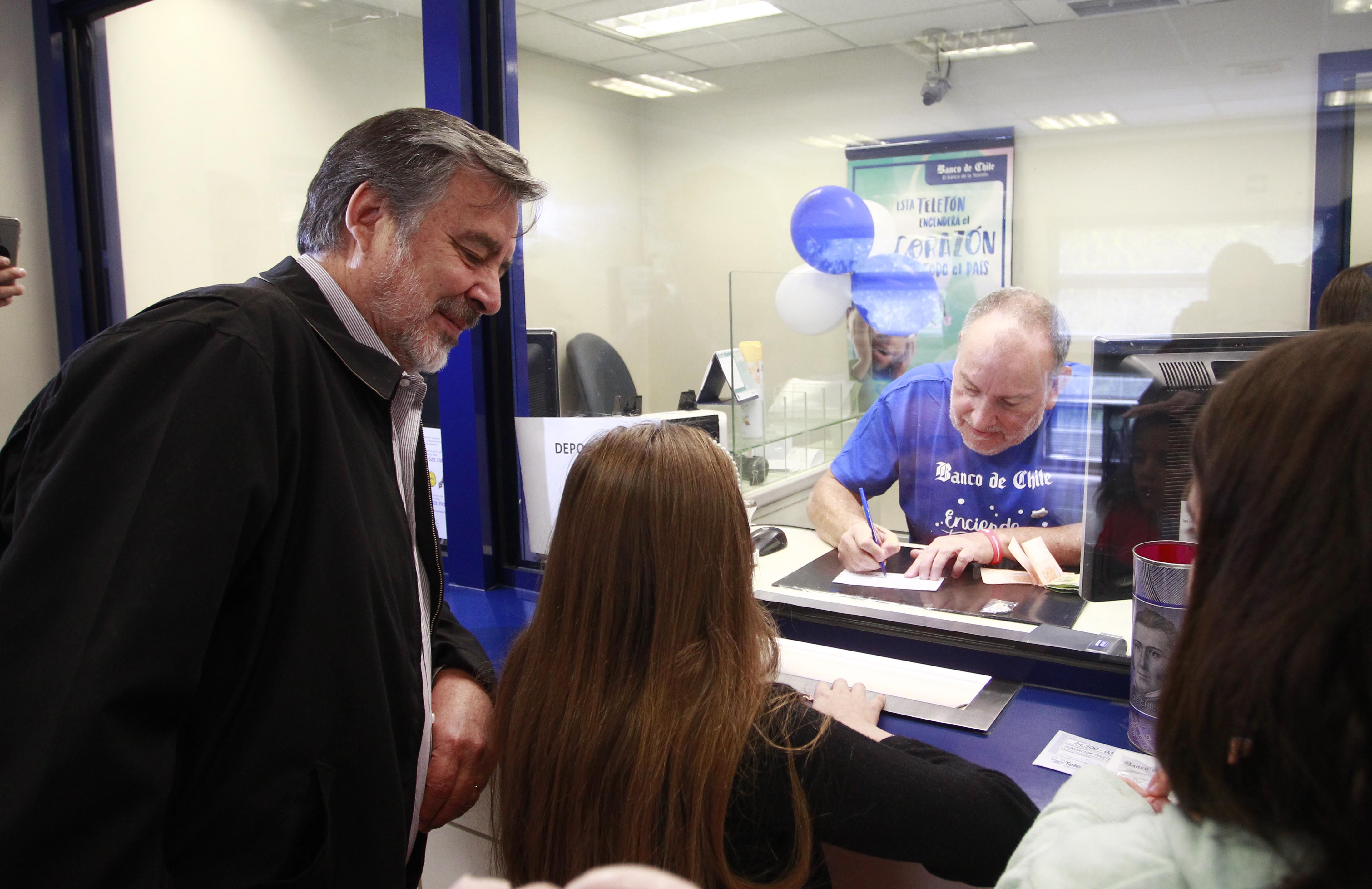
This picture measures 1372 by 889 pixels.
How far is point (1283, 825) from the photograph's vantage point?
0.50 metres

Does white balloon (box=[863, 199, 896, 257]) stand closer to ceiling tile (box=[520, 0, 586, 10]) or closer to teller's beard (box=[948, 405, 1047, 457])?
teller's beard (box=[948, 405, 1047, 457])

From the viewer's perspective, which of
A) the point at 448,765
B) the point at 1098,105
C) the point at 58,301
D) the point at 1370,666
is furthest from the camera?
the point at 1098,105

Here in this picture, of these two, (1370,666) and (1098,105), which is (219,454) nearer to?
(1370,666)

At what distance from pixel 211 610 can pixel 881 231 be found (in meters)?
2.83

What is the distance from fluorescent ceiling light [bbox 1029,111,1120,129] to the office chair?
6.45 ft

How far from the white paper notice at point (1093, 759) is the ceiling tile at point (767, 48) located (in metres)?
3.48

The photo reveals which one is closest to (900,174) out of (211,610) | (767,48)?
(767,48)

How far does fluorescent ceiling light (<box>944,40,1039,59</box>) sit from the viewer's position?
3.53 metres

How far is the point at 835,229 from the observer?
3141mm

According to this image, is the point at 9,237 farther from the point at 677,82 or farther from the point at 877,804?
the point at 677,82

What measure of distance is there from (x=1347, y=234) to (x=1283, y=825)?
2.44 meters

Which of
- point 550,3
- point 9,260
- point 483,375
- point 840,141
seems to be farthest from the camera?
point 840,141

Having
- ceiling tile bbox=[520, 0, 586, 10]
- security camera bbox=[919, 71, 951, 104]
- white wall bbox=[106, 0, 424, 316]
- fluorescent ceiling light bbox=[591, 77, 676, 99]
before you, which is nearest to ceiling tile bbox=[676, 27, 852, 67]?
fluorescent ceiling light bbox=[591, 77, 676, 99]

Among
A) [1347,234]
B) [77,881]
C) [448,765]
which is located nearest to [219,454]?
[77,881]
